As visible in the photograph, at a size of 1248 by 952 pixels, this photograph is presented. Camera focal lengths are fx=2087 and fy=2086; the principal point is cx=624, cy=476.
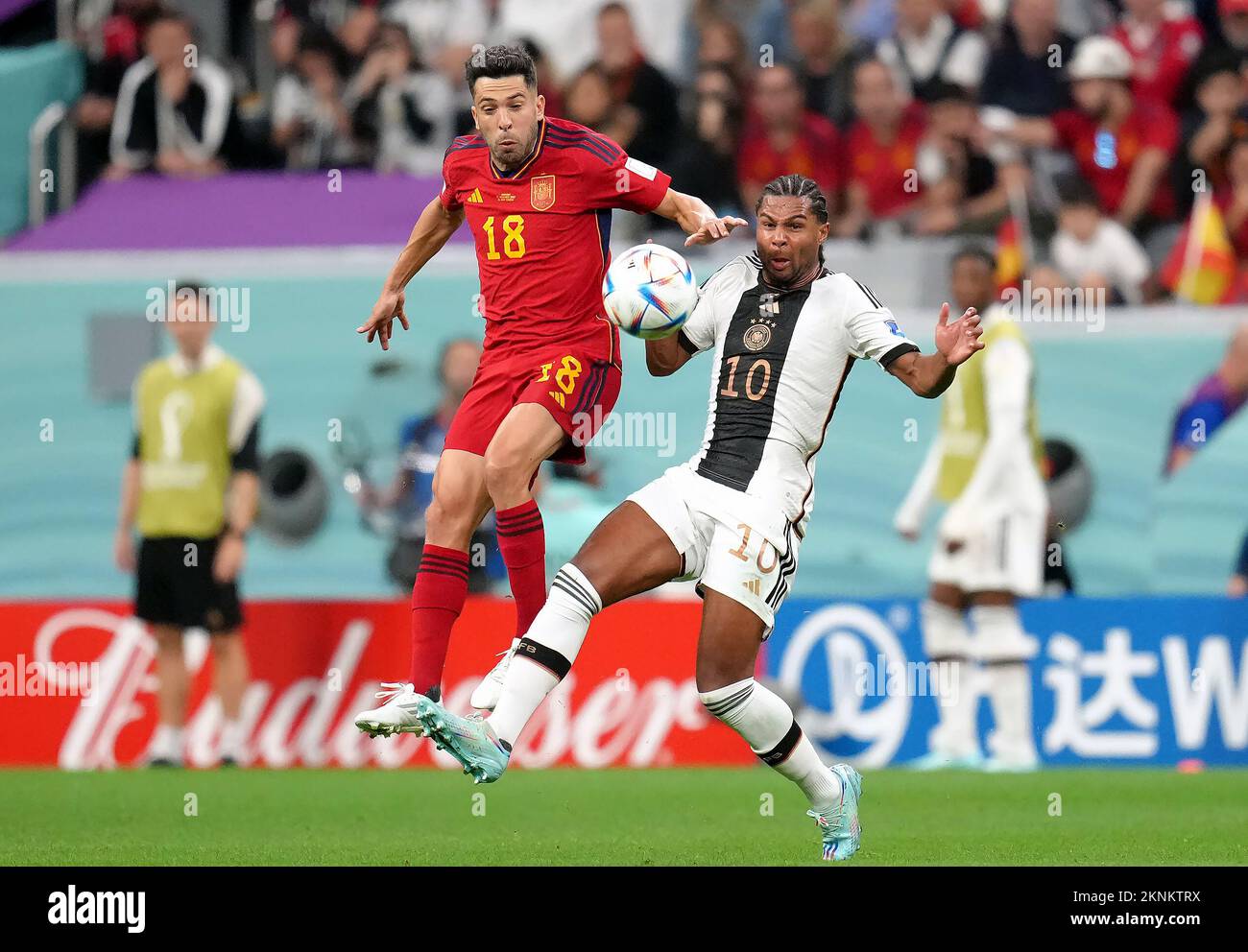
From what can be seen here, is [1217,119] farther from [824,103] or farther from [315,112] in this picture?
[315,112]

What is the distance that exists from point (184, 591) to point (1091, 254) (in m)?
6.59

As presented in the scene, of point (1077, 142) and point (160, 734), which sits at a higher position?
point (1077, 142)

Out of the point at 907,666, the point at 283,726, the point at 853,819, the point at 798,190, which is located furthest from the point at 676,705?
the point at 798,190

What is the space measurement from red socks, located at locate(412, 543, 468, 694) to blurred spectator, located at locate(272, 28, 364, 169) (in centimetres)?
856

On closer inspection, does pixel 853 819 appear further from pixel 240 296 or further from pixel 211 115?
pixel 211 115

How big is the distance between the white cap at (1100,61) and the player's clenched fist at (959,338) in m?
8.23

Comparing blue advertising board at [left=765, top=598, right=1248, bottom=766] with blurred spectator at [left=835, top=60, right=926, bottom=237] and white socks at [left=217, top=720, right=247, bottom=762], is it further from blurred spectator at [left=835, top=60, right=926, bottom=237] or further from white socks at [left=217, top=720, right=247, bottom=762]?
blurred spectator at [left=835, top=60, right=926, bottom=237]

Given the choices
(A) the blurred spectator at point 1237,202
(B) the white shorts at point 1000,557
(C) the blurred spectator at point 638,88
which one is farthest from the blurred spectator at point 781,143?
(B) the white shorts at point 1000,557

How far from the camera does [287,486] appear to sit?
1492cm

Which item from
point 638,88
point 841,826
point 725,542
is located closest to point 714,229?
point 725,542

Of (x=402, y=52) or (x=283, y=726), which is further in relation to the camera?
(x=402, y=52)

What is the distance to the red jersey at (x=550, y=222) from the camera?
8094 millimetres

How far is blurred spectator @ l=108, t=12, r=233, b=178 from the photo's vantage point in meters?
16.0

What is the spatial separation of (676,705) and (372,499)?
3075mm
